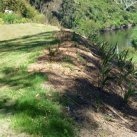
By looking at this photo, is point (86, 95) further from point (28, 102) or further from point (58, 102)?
point (28, 102)

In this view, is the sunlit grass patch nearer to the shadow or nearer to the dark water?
the shadow

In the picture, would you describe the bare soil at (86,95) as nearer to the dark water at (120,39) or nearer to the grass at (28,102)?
the grass at (28,102)

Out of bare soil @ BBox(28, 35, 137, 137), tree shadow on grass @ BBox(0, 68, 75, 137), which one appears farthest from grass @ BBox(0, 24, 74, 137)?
bare soil @ BBox(28, 35, 137, 137)

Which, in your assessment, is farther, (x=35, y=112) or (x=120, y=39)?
(x=120, y=39)

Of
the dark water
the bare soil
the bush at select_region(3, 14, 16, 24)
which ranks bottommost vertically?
the dark water

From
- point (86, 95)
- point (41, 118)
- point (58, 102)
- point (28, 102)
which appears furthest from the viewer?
point (86, 95)

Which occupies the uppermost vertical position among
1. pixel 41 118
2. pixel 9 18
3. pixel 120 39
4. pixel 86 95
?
pixel 41 118

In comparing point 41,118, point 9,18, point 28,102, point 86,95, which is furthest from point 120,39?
point 41,118

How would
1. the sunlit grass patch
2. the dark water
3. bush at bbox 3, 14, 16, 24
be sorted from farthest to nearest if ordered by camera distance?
the dark water → bush at bbox 3, 14, 16, 24 → the sunlit grass patch

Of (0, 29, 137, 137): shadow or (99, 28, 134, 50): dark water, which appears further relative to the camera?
(99, 28, 134, 50): dark water

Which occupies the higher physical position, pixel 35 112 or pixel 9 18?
pixel 35 112

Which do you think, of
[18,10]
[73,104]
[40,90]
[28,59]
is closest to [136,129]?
[73,104]

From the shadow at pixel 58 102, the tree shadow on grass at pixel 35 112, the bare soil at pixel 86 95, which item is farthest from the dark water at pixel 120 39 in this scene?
the tree shadow on grass at pixel 35 112

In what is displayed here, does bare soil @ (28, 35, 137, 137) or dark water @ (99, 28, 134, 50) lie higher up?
bare soil @ (28, 35, 137, 137)
